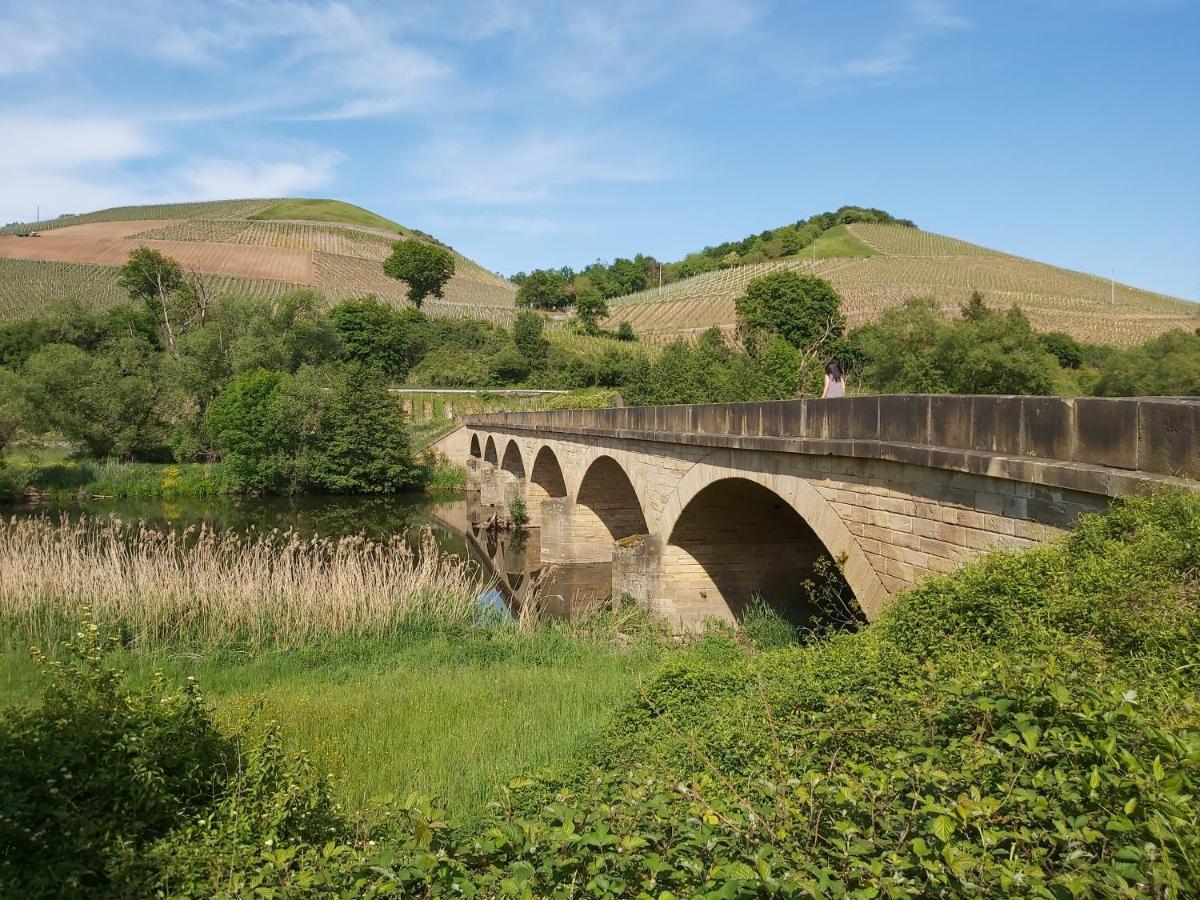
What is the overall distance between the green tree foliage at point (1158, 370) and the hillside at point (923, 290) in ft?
51.8

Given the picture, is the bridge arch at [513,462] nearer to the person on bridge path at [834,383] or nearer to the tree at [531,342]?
the person on bridge path at [834,383]

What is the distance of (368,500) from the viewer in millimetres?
34281

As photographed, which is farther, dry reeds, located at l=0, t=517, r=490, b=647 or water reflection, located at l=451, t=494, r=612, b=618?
water reflection, located at l=451, t=494, r=612, b=618

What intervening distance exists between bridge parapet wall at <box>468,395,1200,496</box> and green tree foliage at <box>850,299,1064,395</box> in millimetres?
17987

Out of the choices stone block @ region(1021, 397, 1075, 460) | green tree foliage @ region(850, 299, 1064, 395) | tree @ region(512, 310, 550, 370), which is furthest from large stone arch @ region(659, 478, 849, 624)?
tree @ region(512, 310, 550, 370)

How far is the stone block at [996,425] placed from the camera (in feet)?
17.6

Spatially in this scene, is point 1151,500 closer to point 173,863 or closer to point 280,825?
point 280,825

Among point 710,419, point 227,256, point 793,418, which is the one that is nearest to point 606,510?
point 710,419

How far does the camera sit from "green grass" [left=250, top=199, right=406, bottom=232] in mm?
107188

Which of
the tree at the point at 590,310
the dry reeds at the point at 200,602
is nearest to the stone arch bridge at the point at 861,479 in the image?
the dry reeds at the point at 200,602

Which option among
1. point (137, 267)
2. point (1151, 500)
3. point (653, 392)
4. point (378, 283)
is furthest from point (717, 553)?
point (378, 283)

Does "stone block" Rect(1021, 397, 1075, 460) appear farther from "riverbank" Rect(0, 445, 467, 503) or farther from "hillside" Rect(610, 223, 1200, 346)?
"hillside" Rect(610, 223, 1200, 346)

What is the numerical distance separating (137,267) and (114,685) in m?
55.0

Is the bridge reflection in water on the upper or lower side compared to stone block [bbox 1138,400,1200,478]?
lower
